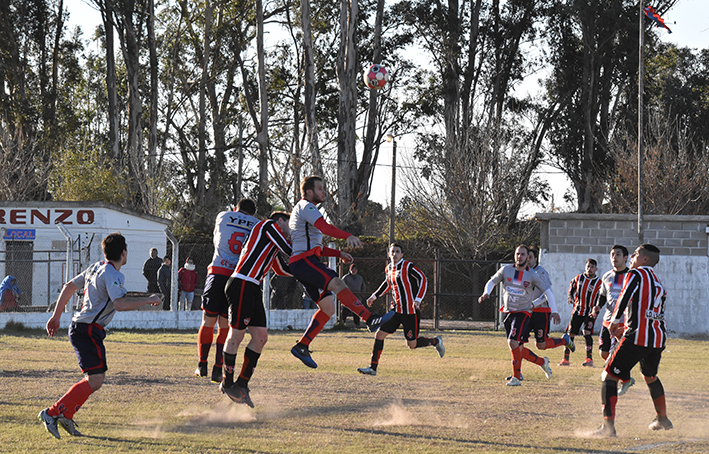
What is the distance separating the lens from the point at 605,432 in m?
7.07

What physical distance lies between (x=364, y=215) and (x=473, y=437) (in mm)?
28291

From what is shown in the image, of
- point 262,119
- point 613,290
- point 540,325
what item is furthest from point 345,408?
point 262,119

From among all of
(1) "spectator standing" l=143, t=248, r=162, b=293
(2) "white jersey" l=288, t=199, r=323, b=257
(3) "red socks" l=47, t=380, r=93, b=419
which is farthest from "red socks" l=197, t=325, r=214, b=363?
(1) "spectator standing" l=143, t=248, r=162, b=293

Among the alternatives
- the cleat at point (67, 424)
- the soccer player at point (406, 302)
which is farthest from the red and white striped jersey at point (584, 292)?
the cleat at point (67, 424)

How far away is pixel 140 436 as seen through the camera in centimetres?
668

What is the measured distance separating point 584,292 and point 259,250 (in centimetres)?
799

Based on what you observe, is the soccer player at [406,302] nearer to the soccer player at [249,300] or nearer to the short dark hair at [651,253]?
the soccer player at [249,300]

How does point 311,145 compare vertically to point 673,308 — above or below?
above

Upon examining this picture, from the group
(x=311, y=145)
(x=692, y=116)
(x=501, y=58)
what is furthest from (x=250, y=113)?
(x=692, y=116)

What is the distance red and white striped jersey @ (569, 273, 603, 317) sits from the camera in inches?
553

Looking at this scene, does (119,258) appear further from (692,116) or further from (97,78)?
(97,78)

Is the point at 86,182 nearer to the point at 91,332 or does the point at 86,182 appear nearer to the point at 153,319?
the point at 153,319

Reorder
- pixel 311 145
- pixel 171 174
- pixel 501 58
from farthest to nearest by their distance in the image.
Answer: pixel 171 174 → pixel 501 58 → pixel 311 145

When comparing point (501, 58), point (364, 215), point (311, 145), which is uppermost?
point (501, 58)
